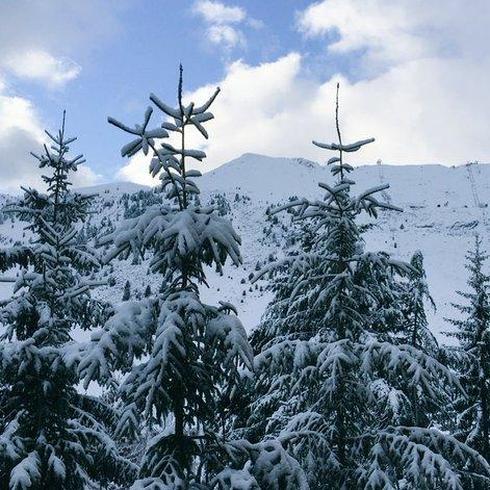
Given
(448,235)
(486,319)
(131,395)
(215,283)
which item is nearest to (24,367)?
(131,395)

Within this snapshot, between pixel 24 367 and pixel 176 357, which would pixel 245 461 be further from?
pixel 24 367

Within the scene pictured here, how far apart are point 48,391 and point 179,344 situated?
14.4ft

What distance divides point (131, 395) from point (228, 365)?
0.93 m

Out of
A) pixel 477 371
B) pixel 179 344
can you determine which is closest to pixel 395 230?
pixel 477 371

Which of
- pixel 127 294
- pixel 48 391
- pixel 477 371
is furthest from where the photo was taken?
pixel 127 294

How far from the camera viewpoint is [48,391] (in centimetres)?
778

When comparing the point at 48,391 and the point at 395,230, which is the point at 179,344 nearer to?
the point at 48,391

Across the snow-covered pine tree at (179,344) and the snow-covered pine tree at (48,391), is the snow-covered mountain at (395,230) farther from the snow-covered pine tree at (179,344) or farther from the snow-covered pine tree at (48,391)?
the snow-covered pine tree at (179,344)

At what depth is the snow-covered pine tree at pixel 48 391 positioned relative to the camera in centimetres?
735

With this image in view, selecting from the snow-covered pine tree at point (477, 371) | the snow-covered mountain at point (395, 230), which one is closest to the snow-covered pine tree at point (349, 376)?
the snow-covered pine tree at point (477, 371)

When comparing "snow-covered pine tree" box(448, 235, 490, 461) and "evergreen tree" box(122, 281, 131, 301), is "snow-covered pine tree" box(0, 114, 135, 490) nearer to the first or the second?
"snow-covered pine tree" box(448, 235, 490, 461)

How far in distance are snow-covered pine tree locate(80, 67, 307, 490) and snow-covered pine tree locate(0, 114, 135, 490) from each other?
2.17m

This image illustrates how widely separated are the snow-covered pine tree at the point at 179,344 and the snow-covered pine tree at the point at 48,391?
7.12ft

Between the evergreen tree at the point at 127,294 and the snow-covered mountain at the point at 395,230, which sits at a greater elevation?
the snow-covered mountain at the point at 395,230
